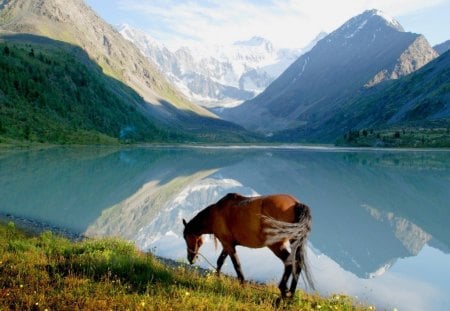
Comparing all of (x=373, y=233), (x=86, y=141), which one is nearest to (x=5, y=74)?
(x=86, y=141)

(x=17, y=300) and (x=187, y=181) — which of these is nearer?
(x=17, y=300)

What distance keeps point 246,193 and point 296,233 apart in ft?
119

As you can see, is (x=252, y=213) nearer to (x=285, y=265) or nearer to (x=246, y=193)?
(x=285, y=265)

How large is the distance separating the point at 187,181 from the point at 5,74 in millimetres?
103945

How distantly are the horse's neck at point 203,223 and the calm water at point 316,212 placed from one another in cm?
492

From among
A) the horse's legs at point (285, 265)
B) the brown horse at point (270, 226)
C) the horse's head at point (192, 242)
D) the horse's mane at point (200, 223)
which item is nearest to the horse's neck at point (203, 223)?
the horse's mane at point (200, 223)

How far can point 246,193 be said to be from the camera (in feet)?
156

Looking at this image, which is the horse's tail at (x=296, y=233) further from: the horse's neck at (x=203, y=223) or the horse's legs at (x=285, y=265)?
the horse's neck at (x=203, y=223)

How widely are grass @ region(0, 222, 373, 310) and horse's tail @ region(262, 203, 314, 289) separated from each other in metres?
0.99

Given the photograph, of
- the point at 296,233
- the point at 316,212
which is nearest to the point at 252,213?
the point at 296,233

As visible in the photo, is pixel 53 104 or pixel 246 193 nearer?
pixel 246 193

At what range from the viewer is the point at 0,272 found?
12.5 meters

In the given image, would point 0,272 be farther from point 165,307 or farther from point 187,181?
point 187,181

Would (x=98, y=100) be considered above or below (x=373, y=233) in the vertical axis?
above
